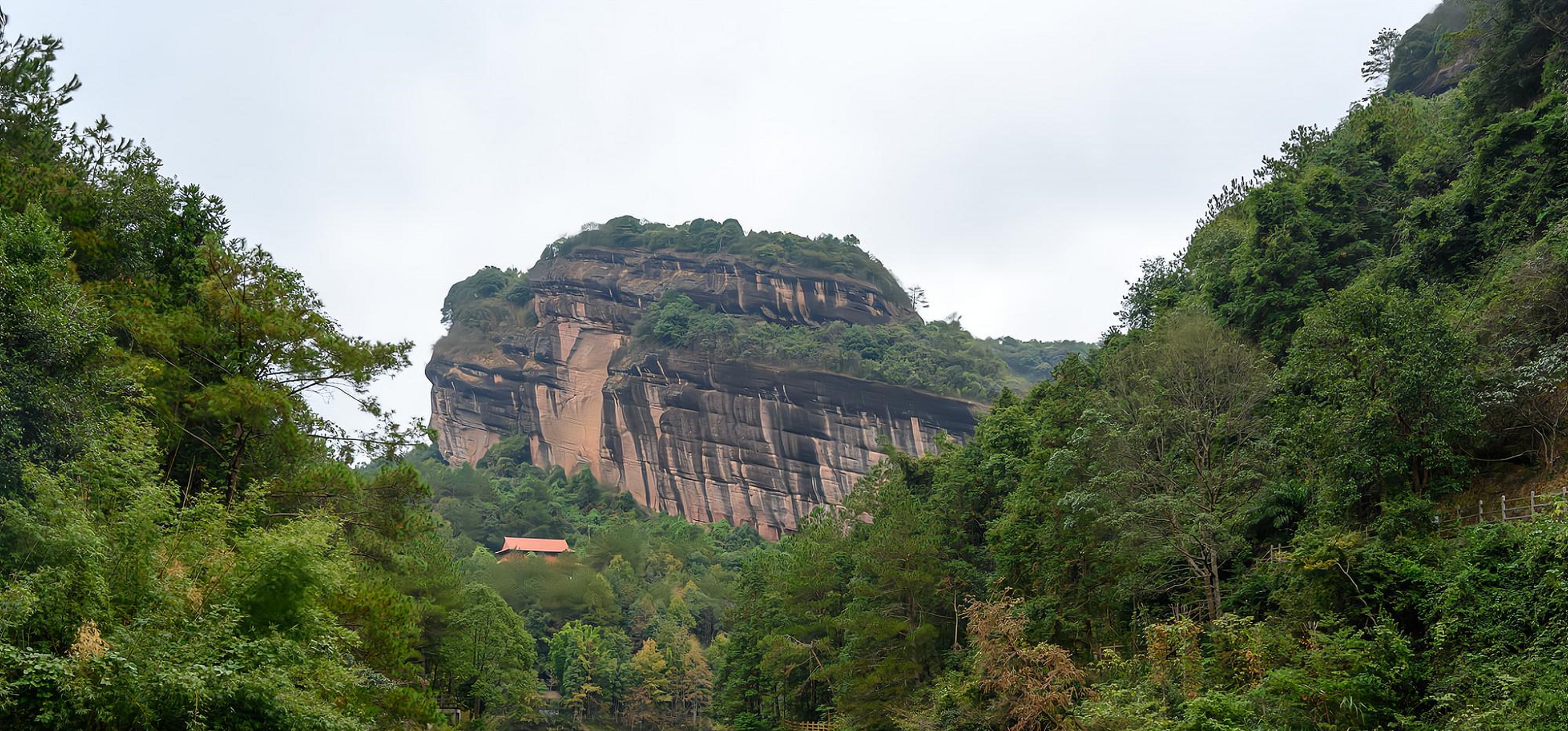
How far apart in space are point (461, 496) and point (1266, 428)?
81.8m

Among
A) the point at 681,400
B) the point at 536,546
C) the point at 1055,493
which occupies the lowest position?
the point at 1055,493

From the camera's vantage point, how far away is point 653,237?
10881 centimetres

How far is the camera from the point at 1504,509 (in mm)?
13633

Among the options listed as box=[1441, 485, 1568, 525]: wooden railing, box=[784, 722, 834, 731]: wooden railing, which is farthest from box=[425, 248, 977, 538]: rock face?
box=[1441, 485, 1568, 525]: wooden railing

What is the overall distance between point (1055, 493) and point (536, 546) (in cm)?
6242

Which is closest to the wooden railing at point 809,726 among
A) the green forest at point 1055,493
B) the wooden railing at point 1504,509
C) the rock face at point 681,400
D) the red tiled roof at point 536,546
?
the green forest at point 1055,493

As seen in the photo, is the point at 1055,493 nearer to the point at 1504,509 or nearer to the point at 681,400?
the point at 1504,509

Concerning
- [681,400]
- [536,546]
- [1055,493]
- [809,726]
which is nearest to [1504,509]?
[1055,493]

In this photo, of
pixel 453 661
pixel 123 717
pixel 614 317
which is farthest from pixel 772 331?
pixel 123 717

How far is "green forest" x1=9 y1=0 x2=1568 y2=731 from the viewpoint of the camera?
10.8 metres

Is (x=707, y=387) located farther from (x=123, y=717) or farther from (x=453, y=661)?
(x=123, y=717)

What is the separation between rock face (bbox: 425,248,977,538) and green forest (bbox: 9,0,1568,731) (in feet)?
157

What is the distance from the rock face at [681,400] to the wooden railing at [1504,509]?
65.2 m

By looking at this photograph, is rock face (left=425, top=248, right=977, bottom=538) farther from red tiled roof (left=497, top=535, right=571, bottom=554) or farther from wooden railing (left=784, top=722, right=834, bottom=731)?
wooden railing (left=784, top=722, right=834, bottom=731)
